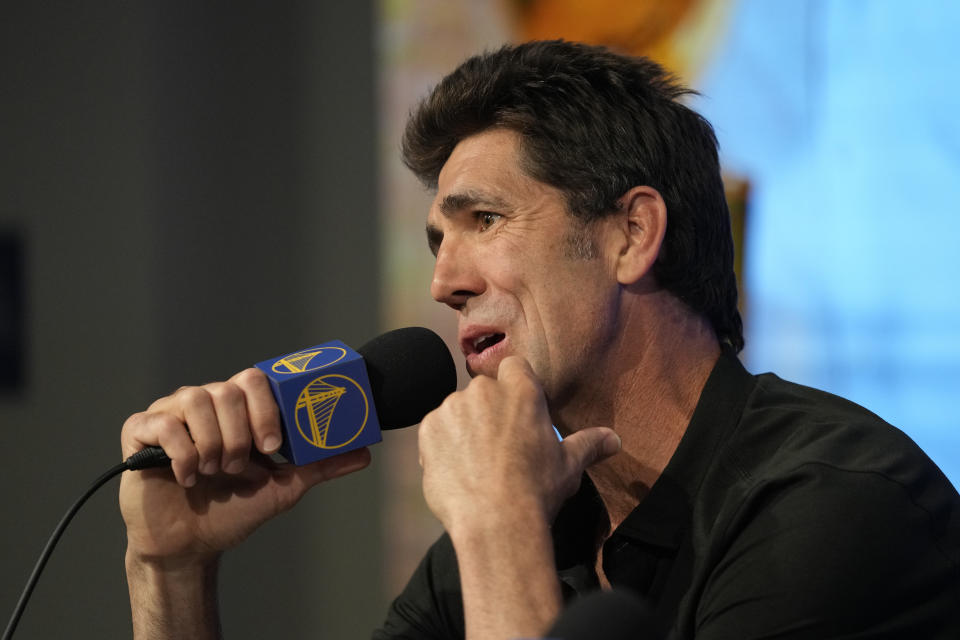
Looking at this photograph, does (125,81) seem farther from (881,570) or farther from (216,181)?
(881,570)

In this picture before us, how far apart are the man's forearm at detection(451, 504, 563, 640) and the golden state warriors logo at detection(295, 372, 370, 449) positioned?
0.27 meters

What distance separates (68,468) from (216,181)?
3.71ft

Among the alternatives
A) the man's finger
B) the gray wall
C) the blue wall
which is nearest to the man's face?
the man's finger

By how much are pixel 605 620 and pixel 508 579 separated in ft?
1.33

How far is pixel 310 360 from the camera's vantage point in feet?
4.48

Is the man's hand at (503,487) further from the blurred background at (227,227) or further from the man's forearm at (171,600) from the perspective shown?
the blurred background at (227,227)

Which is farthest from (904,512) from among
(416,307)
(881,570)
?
(416,307)

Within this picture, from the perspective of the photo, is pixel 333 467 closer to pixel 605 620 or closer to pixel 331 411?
pixel 331 411

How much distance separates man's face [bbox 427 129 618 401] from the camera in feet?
5.24

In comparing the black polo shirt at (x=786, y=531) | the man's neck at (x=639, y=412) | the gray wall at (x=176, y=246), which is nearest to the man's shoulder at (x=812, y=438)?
the black polo shirt at (x=786, y=531)

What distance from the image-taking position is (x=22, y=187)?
3.48 meters

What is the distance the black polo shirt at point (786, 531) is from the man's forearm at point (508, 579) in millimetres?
247

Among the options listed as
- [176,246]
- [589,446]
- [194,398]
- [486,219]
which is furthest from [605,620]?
A: [176,246]

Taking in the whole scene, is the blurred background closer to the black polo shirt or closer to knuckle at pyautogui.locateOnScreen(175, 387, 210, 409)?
the black polo shirt
